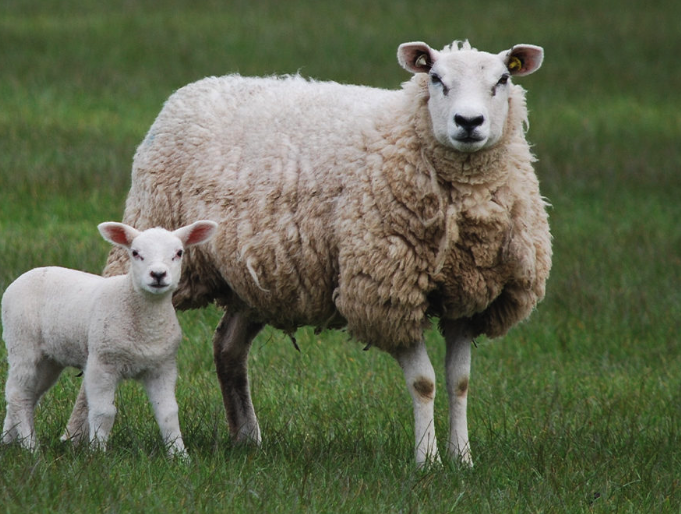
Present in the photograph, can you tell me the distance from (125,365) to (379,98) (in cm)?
183

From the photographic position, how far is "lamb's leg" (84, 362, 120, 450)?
4.88 metres

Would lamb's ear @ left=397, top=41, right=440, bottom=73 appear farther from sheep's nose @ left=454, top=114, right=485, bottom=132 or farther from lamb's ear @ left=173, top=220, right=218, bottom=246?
lamb's ear @ left=173, top=220, right=218, bottom=246

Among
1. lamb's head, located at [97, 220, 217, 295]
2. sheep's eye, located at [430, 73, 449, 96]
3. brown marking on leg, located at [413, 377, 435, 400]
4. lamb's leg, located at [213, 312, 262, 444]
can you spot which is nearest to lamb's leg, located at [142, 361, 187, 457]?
lamb's head, located at [97, 220, 217, 295]

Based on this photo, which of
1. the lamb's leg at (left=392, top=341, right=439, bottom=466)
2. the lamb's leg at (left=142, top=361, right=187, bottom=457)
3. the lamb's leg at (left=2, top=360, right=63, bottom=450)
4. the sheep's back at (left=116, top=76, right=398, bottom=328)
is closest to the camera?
the lamb's leg at (left=142, top=361, right=187, bottom=457)

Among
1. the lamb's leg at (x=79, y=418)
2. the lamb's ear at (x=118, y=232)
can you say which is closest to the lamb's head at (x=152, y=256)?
the lamb's ear at (x=118, y=232)

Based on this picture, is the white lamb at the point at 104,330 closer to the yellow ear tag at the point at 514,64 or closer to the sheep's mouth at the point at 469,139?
the sheep's mouth at the point at 469,139

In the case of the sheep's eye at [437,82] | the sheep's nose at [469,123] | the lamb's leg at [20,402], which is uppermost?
the sheep's eye at [437,82]

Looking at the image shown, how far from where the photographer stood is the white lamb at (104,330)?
4.88 m

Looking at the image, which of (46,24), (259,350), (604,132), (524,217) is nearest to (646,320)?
(259,350)

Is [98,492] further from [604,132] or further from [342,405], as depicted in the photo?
[604,132]

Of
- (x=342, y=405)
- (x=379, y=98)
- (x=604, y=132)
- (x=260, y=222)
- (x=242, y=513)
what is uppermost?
(x=379, y=98)

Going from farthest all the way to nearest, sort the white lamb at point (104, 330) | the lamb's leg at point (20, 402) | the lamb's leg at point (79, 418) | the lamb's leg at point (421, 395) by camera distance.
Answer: the lamb's leg at point (79, 418) < the lamb's leg at point (421, 395) < the lamb's leg at point (20, 402) < the white lamb at point (104, 330)

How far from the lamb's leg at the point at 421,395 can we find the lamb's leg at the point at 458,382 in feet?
0.46

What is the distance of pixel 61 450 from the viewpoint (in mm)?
5129
